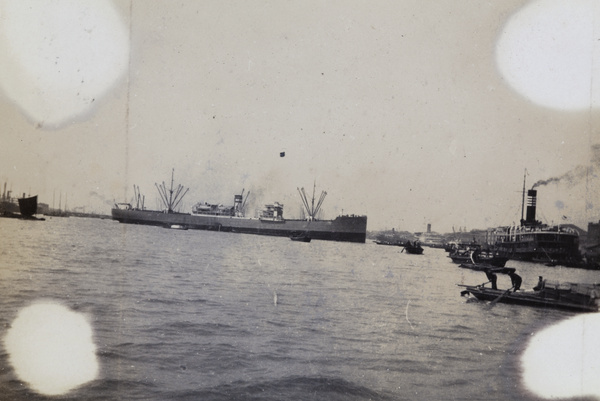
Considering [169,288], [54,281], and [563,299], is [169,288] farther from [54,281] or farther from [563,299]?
[563,299]

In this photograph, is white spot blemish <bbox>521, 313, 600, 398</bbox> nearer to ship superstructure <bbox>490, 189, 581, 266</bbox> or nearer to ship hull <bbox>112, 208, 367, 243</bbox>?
ship superstructure <bbox>490, 189, 581, 266</bbox>

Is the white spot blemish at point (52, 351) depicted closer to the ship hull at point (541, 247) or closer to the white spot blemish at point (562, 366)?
the white spot blemish at point (562, 366)

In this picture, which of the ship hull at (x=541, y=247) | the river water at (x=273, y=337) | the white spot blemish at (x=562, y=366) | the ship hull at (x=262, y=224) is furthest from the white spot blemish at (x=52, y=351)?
the ship hull at (x=262, y=224)

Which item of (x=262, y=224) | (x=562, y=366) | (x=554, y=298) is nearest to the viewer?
(x=562, y=366)

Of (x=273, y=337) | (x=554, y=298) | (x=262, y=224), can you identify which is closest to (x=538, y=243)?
(x=554, y=298)

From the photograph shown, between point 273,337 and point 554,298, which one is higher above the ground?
point 554,298

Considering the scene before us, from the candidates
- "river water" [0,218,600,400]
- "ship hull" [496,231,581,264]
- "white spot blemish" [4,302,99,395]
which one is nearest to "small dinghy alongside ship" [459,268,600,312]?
"river water" [0,218,600,400]

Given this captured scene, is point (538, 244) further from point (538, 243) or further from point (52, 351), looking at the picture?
point (52, 351)
